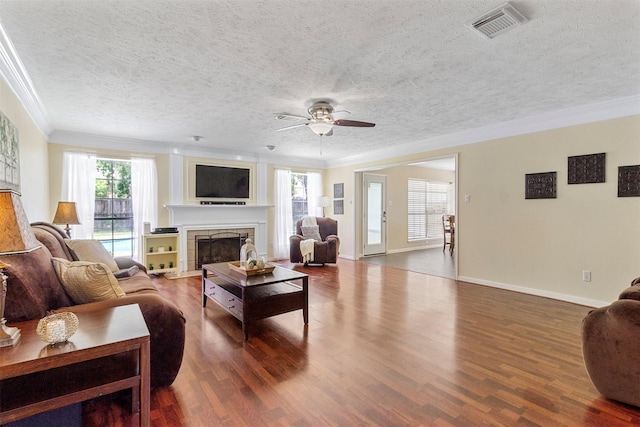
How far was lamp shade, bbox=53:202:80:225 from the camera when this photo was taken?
13.3ft

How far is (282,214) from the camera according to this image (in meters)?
7.23

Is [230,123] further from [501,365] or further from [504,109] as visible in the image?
[501,365]

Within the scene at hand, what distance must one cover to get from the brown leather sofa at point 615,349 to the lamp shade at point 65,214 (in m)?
5.47

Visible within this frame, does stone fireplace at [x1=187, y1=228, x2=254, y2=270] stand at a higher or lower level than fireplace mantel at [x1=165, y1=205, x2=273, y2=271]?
lower

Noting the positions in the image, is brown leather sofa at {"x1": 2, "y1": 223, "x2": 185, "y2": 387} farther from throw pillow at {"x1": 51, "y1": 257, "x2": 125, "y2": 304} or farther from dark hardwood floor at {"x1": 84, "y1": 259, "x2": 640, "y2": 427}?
dark hardwood floor at {"x1": 84, "y1": 259, "x2": 640, "y2": 427}

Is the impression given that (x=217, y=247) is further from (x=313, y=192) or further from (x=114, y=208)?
(x=313, y=192)

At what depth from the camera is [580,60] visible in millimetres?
2559

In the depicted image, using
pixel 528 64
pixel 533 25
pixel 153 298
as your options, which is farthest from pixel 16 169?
pixel 528 64

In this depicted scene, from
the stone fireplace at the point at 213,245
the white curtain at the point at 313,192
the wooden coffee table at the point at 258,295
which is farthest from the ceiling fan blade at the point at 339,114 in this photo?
the white curtain at the point at 313,192

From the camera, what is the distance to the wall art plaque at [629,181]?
11.2 ft

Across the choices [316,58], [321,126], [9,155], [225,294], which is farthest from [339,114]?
[9,155]

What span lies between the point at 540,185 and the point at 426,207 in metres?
4.89

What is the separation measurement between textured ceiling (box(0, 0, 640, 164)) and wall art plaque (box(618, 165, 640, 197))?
32.5 inches

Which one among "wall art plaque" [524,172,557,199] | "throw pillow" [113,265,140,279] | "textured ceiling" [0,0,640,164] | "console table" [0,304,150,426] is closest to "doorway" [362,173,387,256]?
"textured ceiling" [0,0,640,164]
